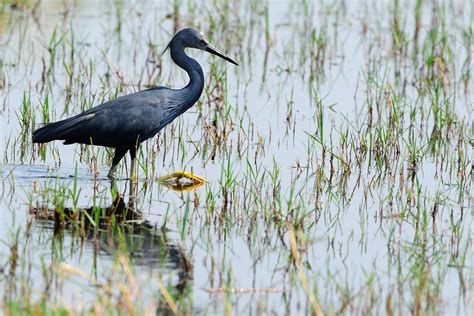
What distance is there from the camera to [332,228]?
270 inches

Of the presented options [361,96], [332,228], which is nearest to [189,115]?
[361,96]

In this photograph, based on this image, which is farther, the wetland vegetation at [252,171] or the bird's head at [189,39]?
the bird's head at [189,39]

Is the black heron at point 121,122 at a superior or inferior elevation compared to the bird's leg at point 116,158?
superior

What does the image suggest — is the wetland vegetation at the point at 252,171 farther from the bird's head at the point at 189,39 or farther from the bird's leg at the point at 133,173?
the bird's head at the point at 189,39

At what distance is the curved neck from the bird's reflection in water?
141 cm

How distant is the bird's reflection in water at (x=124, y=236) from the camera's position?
5918 mm

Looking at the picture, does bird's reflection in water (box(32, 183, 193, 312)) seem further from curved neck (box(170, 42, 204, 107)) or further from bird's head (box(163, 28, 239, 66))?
bird's head (box(163, 28, 239, 66))

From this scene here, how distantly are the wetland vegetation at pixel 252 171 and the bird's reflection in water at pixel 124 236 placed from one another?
0.02 m

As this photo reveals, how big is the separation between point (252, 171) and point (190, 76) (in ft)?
5.11

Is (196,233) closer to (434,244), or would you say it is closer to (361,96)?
(434,244)

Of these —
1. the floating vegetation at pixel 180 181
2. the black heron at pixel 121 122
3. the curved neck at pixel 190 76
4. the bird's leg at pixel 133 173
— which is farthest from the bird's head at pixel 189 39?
the floating vegetation at pixel 180 181

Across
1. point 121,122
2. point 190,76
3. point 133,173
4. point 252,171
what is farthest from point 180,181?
point 252,171

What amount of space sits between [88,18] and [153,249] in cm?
740

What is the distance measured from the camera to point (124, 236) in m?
6.54
